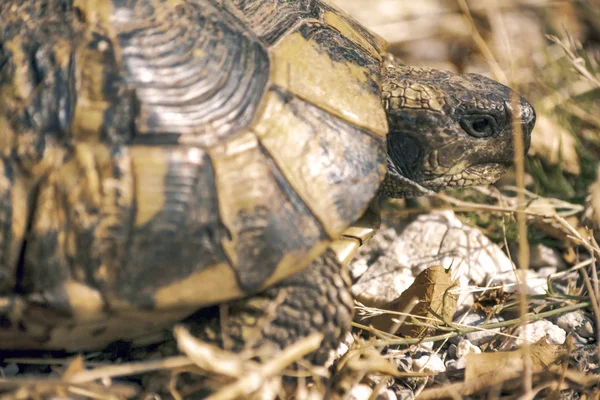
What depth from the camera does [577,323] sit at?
2832mm

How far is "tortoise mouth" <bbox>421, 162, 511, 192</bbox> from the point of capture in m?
2.85

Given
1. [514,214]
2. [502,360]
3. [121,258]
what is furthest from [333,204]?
[514,214]

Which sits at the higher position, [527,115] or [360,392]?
[527,115]

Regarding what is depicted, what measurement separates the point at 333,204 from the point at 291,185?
0.52ft

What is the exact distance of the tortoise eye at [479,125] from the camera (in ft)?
Result: 8.95

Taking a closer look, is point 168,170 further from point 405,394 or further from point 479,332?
point 479,332

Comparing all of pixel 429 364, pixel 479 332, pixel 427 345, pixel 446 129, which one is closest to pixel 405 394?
pixel 429 364

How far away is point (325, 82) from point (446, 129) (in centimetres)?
58

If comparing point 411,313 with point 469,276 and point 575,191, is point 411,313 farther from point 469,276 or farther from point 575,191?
point 575,191

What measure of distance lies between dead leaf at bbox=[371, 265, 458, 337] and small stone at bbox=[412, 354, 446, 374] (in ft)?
0.32

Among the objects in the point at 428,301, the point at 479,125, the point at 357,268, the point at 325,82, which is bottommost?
the point at 357,268

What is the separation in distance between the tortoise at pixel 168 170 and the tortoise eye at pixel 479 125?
1.39ft

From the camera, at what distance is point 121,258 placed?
2.09m

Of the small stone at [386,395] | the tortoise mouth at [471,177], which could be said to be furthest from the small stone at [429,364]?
the tortoise mouth at [471,177]
